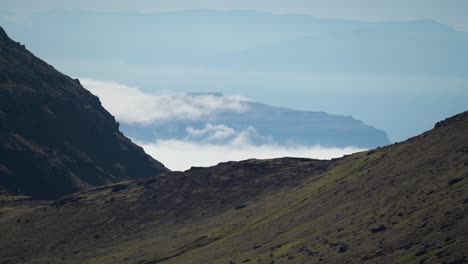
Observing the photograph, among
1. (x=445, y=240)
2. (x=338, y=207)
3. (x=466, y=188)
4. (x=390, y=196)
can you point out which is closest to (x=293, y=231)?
(x=338, y=207)

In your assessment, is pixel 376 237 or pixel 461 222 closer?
pixel 461 222

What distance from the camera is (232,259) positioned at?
190375 mm

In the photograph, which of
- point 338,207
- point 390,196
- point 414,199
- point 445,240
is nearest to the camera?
point 445,240

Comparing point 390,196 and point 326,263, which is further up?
point 390,196

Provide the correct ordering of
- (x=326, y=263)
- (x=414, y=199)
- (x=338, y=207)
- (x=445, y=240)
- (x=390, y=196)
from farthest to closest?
(x=338, y=207)
(x=390, y=196)
(x=414, y=199)
(x=326, y=263)
(x=445, y=240)

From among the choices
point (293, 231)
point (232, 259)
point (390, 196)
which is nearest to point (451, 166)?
point (390, 196)

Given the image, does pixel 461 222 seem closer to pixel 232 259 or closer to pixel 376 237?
pixel 376 237

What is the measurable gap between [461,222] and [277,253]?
5076 cm

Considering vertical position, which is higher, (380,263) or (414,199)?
(414,199)

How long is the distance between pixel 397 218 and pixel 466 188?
592 inches

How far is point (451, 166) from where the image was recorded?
181 metres

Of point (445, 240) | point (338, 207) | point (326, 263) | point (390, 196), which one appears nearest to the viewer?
point (445, 240)

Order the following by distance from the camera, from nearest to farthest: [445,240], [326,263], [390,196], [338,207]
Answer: [445,240] → [326,263] → [390,196] → [338,207]

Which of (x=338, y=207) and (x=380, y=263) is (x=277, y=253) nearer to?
(x=338, y=207)
